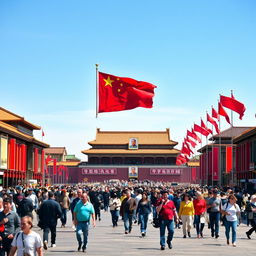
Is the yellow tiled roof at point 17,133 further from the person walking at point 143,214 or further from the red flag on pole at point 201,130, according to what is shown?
the person walking at point 143,214

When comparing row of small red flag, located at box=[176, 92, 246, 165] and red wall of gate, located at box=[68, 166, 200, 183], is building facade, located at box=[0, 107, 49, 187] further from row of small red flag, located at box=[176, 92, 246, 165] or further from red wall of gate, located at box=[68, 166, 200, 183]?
red wall of gate, located at box=[68, 166, 200, 183]

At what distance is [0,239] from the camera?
37.0 feet

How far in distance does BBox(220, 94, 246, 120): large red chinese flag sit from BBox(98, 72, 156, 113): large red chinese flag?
1726cm

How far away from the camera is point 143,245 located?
16.5m

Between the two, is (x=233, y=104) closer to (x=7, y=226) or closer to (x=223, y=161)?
(x=7, y=226)

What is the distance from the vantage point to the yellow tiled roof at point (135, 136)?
122 meters

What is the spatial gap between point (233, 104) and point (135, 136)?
86426 millimetres

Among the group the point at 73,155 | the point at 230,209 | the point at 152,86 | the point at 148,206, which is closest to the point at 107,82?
the point at 152,86

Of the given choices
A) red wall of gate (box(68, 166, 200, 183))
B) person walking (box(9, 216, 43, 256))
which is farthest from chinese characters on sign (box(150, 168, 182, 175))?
person walking (box(9, 216, 43, 256))

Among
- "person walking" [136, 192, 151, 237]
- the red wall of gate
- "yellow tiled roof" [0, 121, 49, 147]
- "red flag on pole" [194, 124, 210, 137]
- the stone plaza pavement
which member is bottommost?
the stone plaza pavement

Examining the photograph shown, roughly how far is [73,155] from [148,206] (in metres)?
161

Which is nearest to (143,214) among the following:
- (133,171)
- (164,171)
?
(133,171)

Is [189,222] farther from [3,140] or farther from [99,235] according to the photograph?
[3,140]

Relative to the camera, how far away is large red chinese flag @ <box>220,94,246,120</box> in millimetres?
36250
